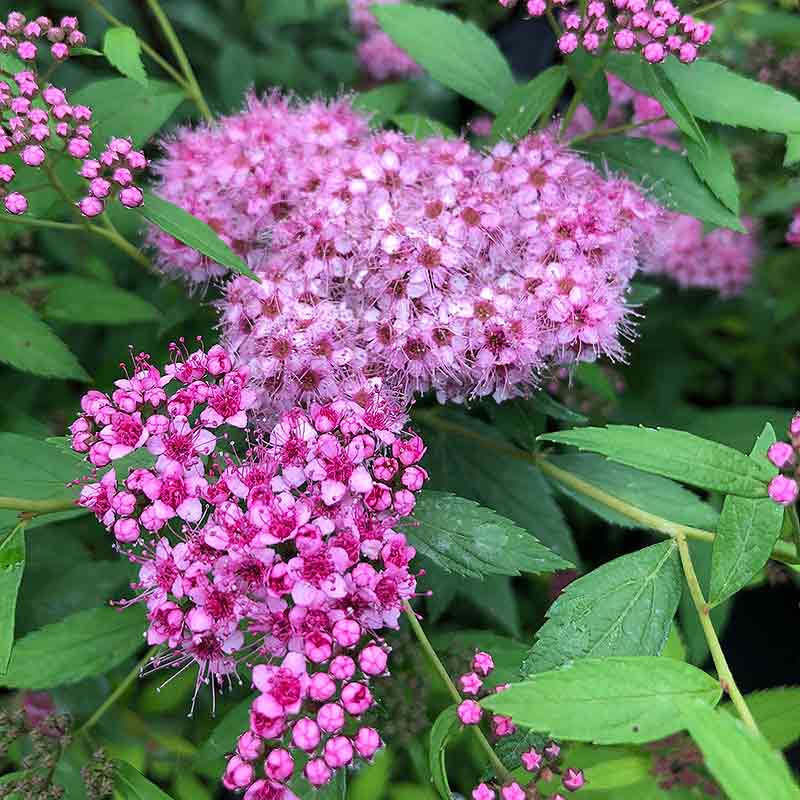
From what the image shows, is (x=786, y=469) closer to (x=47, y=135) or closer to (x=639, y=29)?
(x=639, y=29)

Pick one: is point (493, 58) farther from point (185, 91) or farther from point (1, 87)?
point (1, 87)

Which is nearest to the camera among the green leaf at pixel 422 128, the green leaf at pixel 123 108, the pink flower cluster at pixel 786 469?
the pink flower cluster at pixel 786 469

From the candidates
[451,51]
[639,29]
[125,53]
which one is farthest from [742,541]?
[125,53]

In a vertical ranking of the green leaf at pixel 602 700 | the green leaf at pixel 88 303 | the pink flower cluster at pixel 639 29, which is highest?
the pink flower cluster at pixel 639 29

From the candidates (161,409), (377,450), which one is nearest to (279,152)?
(161,409)

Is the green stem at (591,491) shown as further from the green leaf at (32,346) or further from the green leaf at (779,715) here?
the green leaf at (32,346)

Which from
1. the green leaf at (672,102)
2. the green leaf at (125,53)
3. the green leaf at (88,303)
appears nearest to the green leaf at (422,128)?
the green leaf at (672,102)
